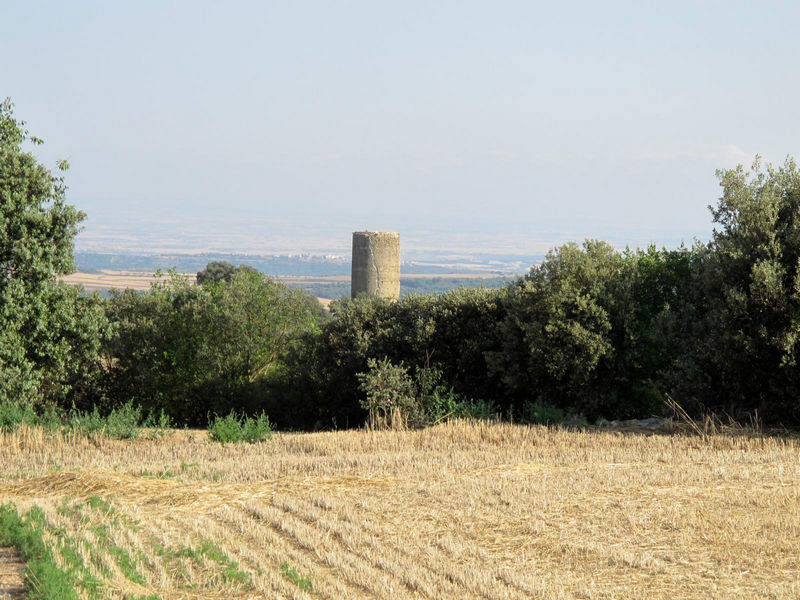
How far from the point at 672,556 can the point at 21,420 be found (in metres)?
13.5

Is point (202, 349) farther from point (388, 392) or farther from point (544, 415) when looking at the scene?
point (544, 415)

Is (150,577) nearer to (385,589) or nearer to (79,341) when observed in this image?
(385,589)

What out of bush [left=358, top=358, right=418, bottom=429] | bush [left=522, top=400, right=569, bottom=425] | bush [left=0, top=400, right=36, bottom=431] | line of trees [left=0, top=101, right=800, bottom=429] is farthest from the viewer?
bush [left=358, top=358, right=418, bottom=429]

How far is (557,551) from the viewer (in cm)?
957

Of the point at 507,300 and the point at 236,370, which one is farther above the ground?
the point at 507,300

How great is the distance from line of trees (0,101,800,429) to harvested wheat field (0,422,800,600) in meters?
3.05

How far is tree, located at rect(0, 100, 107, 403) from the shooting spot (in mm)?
19609

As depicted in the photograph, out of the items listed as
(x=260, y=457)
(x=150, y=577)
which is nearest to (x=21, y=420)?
(x=260, y=457)

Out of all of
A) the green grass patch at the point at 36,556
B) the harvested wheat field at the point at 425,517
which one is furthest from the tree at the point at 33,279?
the green grass patch at the point at 36,556

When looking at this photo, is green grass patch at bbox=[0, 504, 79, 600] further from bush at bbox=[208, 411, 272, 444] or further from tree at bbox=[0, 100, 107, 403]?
tree at bbox=[0, 100, 107, 403]

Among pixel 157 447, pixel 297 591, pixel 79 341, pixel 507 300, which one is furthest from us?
pixel 507 300

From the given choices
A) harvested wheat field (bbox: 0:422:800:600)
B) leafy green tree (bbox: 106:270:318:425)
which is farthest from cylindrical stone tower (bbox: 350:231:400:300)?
harvested wheat field (bbox: 0:422:800:600)

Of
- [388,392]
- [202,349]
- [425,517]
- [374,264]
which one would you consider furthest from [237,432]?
[374,264]

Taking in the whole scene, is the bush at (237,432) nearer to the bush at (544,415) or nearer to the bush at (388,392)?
the bush at (388,392)
